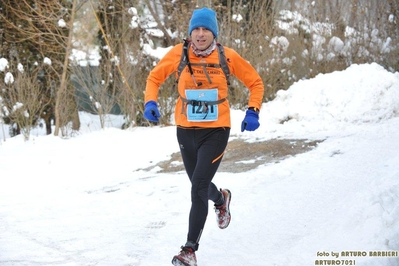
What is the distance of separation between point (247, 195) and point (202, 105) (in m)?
2.34

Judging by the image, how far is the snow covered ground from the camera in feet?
14.0

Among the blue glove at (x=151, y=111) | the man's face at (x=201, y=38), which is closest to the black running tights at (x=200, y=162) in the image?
the blue glove at (x=151, y=111)

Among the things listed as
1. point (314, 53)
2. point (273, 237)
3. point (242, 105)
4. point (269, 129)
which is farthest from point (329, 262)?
point (314, 53)

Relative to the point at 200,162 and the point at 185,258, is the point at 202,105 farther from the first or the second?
the point at 185,258

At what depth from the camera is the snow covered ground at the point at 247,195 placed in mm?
4270

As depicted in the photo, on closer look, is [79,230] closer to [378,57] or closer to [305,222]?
[305,222]

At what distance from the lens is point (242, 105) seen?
13.1 m

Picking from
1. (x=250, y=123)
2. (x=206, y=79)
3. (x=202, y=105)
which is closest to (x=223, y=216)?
(x=250, y=123)

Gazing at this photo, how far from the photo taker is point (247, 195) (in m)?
6.12

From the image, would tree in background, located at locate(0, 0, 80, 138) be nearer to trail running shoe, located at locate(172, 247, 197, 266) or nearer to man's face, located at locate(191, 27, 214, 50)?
man's face, located at locate(191, 27, 214, 50)

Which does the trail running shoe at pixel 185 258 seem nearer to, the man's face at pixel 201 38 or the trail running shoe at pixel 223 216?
the trail running shoe at pixel 223 216

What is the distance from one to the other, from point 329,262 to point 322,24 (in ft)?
39.4

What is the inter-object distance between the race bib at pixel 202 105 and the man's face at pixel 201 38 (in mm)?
338

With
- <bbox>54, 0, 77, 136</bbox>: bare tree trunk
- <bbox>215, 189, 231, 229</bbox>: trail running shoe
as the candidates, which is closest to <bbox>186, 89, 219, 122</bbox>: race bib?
<bbox>215, 189, 231, 229</bbox>: trail running shoe
